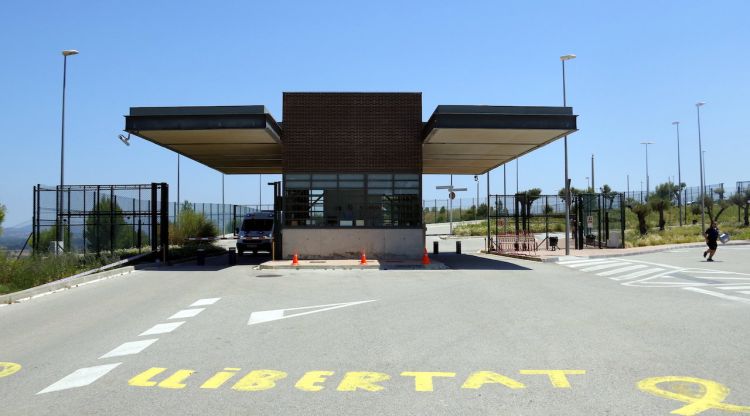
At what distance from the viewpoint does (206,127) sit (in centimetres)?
2172

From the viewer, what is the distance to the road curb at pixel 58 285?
13859 mm

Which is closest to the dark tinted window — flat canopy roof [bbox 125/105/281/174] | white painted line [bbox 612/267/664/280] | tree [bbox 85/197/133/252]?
flat canopy roof [bbox 125/105/281/174]

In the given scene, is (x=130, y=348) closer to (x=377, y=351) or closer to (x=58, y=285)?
(x=377, y=351)

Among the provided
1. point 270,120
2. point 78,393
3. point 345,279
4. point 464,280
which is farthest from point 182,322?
point 270,120

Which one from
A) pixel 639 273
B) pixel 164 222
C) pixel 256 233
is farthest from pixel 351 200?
pixel 639 273

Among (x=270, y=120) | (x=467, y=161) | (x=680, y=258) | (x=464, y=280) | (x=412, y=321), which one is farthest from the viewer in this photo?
(x=467, y=161)

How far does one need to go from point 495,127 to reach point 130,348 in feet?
53.1

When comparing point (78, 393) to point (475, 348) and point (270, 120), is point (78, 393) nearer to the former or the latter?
point (475, 348)

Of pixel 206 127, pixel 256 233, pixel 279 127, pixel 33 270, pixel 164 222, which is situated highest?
pixel 279 127

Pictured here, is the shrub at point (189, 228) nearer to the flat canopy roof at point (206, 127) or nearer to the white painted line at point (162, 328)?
the flat canopy roof at point (206, 127)

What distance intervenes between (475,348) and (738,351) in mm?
3558

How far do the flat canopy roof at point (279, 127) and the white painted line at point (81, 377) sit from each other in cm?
1525

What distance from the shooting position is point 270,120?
22688mm

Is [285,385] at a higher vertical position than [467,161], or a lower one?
lower
